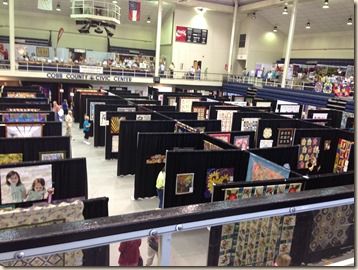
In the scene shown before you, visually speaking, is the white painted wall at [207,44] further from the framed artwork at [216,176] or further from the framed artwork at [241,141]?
the framed artwork at [216,176]

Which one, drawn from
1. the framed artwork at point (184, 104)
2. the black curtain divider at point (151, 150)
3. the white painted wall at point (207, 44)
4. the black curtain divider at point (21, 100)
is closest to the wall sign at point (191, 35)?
the white painted wall at point (207, 44)

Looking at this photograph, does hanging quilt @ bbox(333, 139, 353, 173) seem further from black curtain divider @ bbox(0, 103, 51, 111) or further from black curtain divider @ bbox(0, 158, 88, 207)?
black curtain divider @ bbox(0, 103, 51, 111)

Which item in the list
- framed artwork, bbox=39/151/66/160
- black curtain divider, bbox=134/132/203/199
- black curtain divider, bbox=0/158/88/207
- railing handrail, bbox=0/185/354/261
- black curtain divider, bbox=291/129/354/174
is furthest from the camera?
black curtain divider, bbox=291/129/354/174

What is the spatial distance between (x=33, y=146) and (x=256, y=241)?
652cm

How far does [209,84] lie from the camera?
86.3ft

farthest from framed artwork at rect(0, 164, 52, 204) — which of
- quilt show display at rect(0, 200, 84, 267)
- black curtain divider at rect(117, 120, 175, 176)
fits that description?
black curtain divider at rect(117, 120, 175, 176)

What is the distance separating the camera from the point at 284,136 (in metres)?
11.2

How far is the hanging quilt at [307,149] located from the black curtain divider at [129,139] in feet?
13.7

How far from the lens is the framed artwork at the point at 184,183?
6.90 meters

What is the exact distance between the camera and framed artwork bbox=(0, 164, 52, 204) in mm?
5461

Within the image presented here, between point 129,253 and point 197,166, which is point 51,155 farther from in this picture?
point 129,253

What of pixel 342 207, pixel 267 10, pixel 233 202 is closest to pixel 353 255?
pixel 342 207

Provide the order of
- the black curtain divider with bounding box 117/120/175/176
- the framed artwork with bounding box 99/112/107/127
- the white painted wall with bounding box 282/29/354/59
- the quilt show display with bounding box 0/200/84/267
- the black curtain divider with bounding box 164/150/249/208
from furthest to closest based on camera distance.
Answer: the white painted wall with bounding box 282/29/354/59, the framed artwork with bounding box 99/112/107/127, the black curtain divider with bounding box 117/120/175/176, the black curtain divider with bounding box 164/150/249/208, the quilt show display with bounding box 0/200/84/267

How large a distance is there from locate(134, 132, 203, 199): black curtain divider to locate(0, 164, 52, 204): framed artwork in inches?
106
